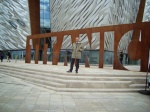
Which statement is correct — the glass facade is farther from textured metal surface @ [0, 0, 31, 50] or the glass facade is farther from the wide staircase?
the wide staircase

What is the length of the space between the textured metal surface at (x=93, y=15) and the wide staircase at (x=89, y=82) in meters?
16.4

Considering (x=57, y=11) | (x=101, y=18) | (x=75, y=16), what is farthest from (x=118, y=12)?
(x=57, y=11)

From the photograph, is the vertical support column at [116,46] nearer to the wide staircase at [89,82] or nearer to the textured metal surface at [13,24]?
the wide staircase at [89,82]

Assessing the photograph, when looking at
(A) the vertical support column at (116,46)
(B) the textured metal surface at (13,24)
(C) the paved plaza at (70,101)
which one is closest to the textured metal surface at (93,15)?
(B) the textured metal surface at (13,24)

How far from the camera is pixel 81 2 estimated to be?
29438mm

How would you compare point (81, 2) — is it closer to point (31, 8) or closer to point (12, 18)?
point (31, 8)

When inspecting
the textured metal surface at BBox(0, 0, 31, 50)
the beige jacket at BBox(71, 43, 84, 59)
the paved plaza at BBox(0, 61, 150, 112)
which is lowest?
the paved plaza at BBox(0, 61, 150, 112)

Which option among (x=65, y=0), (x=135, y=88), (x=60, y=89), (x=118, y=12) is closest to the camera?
(x=60, y=89)


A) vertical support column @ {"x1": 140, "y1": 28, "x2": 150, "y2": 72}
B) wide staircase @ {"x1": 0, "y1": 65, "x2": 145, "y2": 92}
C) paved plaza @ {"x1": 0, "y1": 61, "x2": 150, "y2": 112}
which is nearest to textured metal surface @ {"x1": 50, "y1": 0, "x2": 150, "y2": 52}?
vertical support column @ {"x1": 140, "y1": 28, "x2": 150, "y2": 72}

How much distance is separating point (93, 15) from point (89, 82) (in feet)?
61.7

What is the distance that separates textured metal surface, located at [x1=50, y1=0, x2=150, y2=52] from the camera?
2669 cm

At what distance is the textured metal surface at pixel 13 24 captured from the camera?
1457 inches

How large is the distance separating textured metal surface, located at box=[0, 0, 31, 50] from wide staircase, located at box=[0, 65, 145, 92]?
26939mm

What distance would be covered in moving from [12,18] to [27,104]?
3340 centimetres
